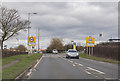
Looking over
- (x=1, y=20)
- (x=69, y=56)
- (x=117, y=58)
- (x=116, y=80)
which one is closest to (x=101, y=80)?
(x=116, y=80)

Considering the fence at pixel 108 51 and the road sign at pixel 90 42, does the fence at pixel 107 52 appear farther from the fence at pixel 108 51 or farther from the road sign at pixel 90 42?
the road sign at pixel 90 42

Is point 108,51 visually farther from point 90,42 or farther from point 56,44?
point 56,44

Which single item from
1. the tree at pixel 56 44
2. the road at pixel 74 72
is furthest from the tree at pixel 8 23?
the tree at pixel 56 44

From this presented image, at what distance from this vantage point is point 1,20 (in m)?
30.5

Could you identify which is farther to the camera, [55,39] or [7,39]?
[55,39]

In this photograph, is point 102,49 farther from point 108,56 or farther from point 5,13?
point 5,13

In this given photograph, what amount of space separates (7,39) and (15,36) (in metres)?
1.91

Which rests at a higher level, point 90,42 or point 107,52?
point 90,42

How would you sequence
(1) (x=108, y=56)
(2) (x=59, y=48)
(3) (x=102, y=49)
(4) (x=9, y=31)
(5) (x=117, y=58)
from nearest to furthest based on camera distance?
(5) (x=117, y=58) < (4) (x=9, y=31) < (1) (x=108, y=56) < (3) (x=102, y=49) < (2) (x=59, y=48)

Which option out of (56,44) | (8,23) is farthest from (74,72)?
(56,44)

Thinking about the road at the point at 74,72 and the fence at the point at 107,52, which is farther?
the fence at the point at 107,52

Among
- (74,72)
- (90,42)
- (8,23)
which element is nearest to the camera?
(74,72)

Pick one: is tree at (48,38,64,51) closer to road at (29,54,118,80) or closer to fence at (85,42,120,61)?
fence at (85,42,120,61)

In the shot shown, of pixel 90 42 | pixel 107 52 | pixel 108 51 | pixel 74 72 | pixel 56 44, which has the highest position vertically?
pixel 56 44
